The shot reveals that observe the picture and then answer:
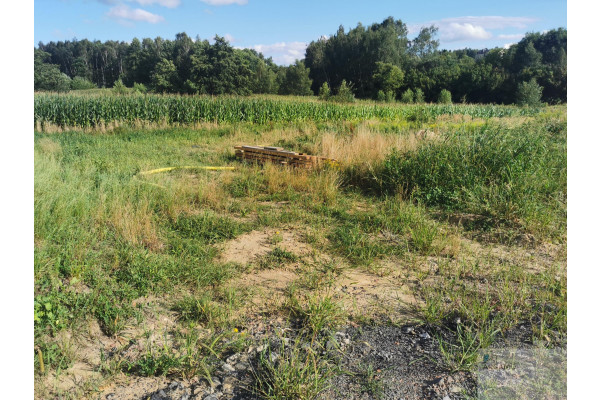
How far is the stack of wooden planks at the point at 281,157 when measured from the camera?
8266 millimetres

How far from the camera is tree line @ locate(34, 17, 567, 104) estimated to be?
3922 centimetres

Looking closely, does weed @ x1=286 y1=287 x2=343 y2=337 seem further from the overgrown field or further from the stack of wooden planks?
the stack of wooden planks

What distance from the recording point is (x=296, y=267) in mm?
4137

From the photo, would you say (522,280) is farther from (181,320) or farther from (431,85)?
(431,85)

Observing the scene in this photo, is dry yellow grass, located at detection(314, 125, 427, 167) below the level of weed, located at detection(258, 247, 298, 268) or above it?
above

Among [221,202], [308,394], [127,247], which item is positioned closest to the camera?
[308,394]

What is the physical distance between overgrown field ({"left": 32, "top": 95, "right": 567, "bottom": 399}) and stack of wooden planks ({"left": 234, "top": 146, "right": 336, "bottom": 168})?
1.91 ft

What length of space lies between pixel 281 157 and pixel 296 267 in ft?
16.5

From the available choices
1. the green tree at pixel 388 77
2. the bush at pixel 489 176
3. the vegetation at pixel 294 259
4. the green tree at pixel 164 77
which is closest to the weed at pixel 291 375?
the vegetation at pixel 294 259

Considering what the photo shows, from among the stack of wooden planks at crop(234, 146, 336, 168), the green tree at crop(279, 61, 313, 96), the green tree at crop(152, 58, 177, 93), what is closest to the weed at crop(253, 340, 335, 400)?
the stack of wooden planks at crop(234, 146, 336, 168)

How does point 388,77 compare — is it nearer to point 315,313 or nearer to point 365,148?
point 365,148

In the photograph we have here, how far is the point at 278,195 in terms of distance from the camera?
21.7ft

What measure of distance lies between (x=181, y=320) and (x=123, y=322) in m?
0.44

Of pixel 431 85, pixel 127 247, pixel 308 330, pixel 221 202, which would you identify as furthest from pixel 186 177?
pixel 431 85
